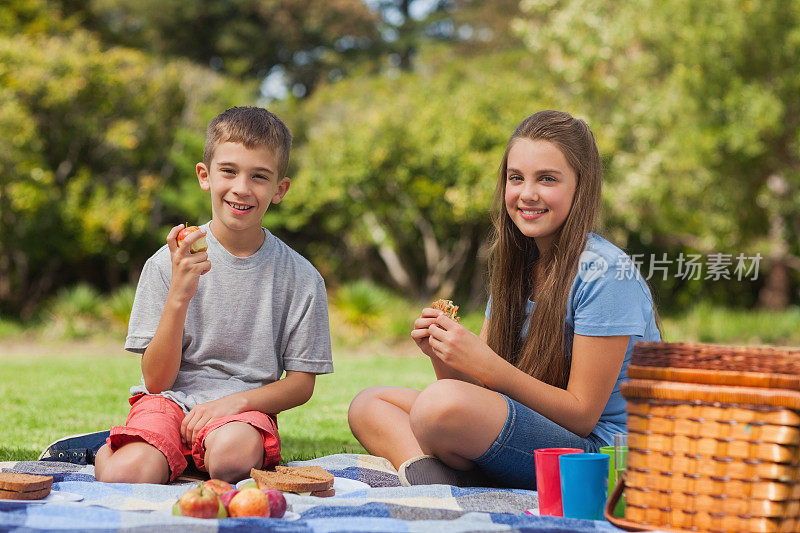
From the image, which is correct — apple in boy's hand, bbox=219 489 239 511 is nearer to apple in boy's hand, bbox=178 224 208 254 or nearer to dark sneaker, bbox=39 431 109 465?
apple in boy's hand, bbox=178 224 208 254

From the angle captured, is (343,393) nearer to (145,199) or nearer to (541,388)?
(541,388)

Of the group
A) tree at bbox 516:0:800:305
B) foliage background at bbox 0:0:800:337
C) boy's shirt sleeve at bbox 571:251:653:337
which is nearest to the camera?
boy's shirt sleeve at bbox 571:251:653:337

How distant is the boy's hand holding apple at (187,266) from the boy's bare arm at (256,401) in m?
0.41

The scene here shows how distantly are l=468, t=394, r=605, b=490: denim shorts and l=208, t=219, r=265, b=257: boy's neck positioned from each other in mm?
1294

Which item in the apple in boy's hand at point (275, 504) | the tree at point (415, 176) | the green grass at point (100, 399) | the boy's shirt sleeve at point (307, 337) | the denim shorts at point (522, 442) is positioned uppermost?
the tree at point (415, 176)

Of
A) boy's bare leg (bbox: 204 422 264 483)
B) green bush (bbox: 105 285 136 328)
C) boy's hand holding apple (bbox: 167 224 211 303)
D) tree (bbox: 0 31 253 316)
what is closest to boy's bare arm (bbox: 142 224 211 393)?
boy's hand holding apple (bbox: 167 224 211 303)

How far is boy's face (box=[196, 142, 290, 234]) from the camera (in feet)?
10.7

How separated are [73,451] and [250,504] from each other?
1414 millimetres

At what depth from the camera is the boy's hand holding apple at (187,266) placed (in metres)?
3.02

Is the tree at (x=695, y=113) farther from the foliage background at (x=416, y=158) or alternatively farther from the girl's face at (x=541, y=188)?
the girl's face at (x=541, y=188)

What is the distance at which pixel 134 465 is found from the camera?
290cm

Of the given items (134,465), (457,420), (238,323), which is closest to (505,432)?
(457,420)

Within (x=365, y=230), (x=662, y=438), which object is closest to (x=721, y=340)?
(x=365, y=230)

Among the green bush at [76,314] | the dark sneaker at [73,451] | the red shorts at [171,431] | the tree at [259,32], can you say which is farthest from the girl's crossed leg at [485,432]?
the tree at [259,32]
